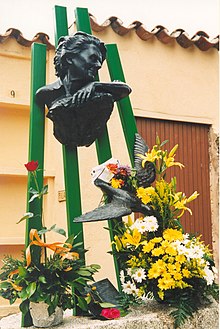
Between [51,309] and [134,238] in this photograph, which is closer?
[51,309]

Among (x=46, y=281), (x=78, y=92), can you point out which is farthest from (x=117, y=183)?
(x=46, y=281)

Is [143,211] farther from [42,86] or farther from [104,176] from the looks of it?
[42,86]

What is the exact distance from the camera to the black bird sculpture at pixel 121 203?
5.83ft

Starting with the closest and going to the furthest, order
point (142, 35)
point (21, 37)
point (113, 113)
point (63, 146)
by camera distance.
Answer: point (63, 146) < point (21, 37) < point (113, 113) < point (142, 35)

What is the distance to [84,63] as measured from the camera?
1895 mm

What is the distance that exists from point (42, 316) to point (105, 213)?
438 millimetres

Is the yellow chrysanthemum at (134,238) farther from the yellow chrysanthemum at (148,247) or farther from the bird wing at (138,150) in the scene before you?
the bird wing at (138,150)

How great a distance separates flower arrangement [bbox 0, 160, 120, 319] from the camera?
1589 millimetres

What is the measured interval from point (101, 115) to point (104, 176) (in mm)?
268

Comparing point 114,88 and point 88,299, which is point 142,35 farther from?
point 88,299

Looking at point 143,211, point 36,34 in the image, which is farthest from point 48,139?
point 143,211

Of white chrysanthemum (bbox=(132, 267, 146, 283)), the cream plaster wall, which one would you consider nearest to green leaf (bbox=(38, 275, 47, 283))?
white chrysanthemum (bbox=(132, 267, 146, 283))

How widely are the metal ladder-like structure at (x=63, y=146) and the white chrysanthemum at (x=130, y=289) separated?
0.14 metres

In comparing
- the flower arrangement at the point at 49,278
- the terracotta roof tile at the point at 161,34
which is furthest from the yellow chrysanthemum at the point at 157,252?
the terracotta roof tile at the point at 161,34
